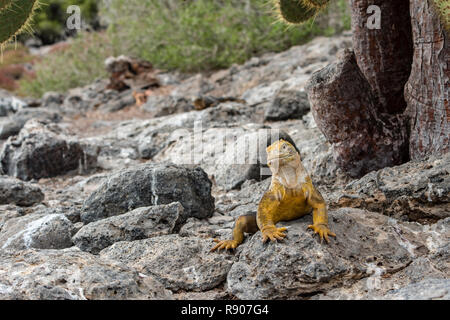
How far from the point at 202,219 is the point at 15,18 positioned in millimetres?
2389

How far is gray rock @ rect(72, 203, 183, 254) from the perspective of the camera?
12.2 feet

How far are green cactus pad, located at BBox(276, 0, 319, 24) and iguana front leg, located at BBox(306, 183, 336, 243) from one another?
2.35 meters

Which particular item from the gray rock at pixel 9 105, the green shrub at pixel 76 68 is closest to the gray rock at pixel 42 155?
the gray rock at pixel 9 105

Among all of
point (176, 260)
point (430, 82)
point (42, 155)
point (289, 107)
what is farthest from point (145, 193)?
point (289, 107)

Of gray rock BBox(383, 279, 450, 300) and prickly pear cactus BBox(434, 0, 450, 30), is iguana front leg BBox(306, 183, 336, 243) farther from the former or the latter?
prickly pear cactus BBox(434, 0, 450, 30)

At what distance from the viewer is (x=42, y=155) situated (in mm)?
7039

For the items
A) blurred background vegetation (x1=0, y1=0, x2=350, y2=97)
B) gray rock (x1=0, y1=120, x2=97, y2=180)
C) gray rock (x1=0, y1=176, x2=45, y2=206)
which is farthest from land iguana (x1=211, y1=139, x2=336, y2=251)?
blurred background vegetation (x1=0, y1=0, x2=350, y2=97)

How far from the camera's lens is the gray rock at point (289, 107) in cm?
737

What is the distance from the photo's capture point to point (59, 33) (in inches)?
1240
